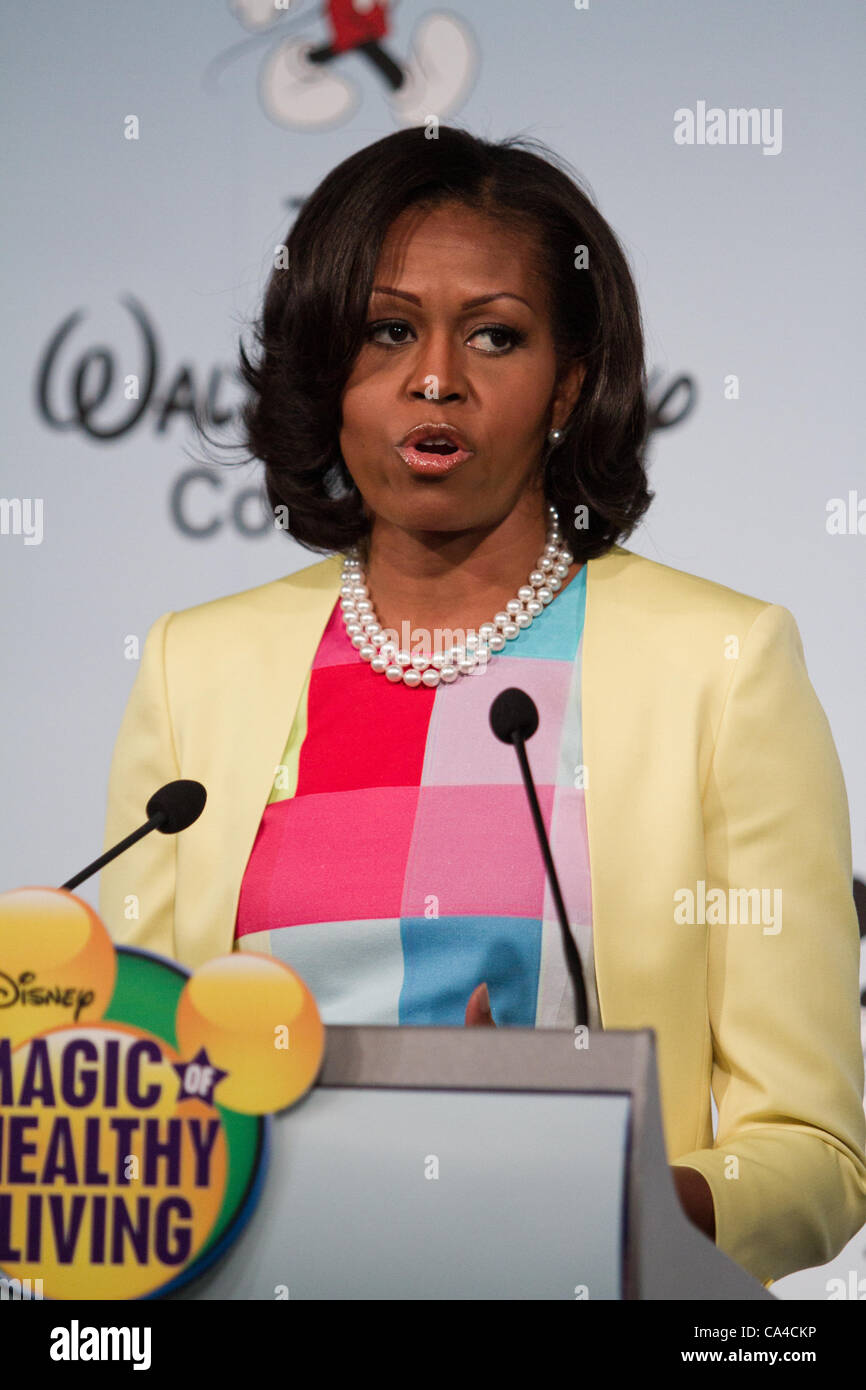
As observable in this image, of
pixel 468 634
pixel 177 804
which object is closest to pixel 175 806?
pixel 177 804

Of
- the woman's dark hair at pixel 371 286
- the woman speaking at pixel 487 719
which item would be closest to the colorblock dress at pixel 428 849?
the woman speaking at pixel 487 719

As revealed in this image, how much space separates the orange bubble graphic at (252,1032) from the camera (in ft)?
3.29

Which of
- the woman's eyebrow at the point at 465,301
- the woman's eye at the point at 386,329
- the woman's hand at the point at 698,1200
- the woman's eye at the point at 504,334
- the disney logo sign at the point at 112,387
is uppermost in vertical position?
the disney logo sign at the point at 112,387

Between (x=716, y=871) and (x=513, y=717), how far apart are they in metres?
0.35

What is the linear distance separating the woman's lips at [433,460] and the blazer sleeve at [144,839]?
402 millimetres

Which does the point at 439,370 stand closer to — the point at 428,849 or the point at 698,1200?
the point at 428,849

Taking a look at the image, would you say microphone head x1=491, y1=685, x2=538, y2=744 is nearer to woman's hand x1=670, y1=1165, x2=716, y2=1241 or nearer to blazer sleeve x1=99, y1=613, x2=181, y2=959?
woman's hand x1=670, y1=1165, x2=716, y2=1241

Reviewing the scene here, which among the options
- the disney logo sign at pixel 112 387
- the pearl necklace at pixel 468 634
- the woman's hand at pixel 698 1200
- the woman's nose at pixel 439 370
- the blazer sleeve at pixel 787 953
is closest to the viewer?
the woman's hand at pixel 698 1200

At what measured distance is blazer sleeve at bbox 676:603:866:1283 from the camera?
58.6 inches

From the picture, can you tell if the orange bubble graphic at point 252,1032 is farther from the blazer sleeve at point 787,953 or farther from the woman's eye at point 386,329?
the woman's eye at point 386,329

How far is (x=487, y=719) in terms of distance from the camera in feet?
5.57

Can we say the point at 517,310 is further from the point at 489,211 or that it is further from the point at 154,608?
the point at 154,608

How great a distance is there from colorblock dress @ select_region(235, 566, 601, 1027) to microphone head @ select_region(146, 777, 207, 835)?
0.31m

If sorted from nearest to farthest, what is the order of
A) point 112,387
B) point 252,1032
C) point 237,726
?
point 252,1032
point 237,726
point 112,387
